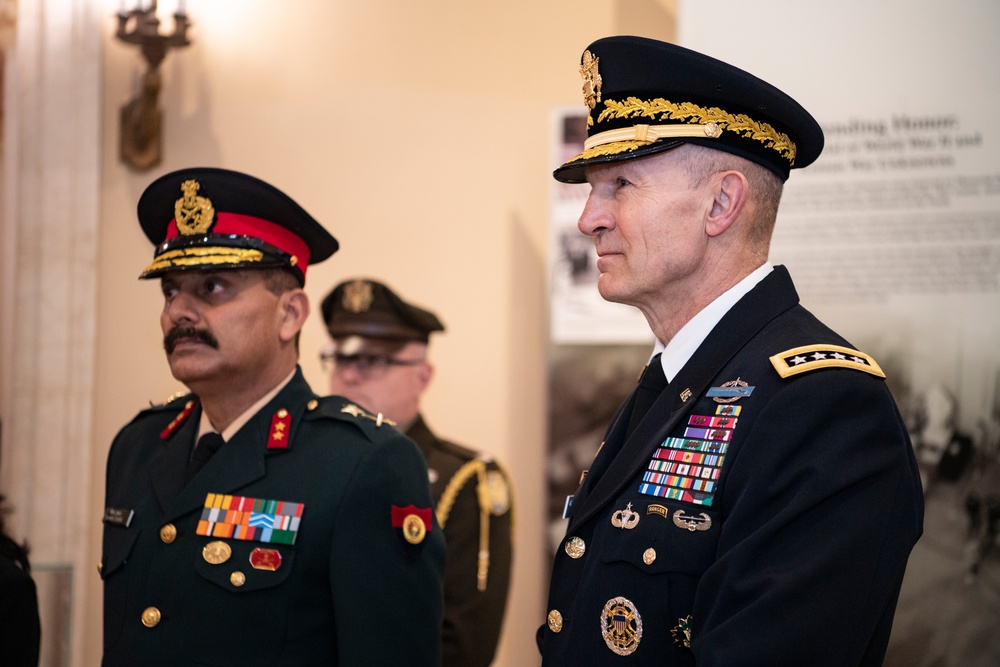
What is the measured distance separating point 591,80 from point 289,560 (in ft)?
3.16

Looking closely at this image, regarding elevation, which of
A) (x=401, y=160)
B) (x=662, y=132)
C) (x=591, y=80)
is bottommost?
(x=662, y=132)

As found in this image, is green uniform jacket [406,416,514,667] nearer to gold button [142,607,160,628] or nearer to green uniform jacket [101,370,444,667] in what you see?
green uniform jacket [101,370,444,667]

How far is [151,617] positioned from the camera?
1.85 meters

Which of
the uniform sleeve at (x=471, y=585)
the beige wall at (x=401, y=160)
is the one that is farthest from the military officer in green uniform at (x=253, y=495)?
the beige wall at (x=401, y=160)

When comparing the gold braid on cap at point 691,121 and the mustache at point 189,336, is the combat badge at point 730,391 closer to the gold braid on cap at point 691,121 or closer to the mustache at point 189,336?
the gold braid on cap at point 691,121

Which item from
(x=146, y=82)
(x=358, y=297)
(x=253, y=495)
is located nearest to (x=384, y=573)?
(x=253, y=495)

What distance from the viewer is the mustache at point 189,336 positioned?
6.44 ft

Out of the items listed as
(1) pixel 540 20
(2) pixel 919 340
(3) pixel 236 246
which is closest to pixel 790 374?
(3) pixel 236 246

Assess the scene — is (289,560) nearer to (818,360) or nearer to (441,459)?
(818,360)

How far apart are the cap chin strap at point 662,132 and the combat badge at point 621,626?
654 millimetres

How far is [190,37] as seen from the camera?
4074mm

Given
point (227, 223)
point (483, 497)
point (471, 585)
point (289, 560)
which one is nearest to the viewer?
point (289, 560)

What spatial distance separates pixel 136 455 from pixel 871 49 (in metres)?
2.19

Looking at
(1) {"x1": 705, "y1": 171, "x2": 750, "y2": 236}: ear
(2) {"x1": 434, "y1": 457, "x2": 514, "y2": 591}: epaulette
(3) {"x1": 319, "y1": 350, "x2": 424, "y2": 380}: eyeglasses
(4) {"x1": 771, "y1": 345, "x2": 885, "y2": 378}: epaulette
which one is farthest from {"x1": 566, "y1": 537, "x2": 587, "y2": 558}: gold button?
(3) {"x1": 319, "y1": 350, "x2": 424, "y2": 380}: eyeglasses
